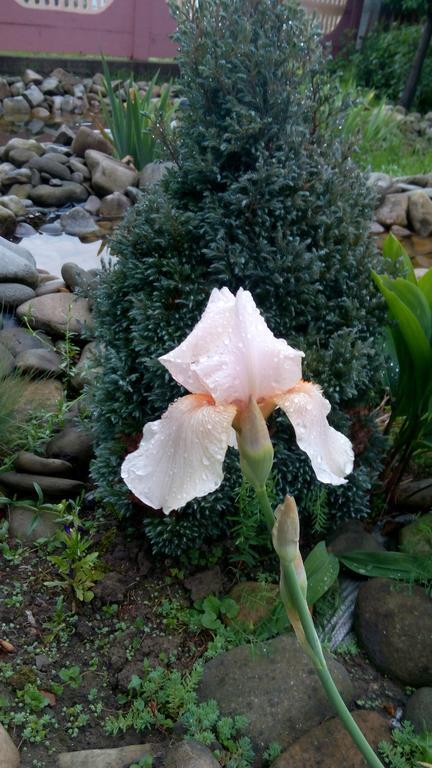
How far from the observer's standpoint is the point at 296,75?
7.77 feet

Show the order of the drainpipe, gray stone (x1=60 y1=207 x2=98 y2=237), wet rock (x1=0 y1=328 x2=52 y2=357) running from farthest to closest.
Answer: the drainpipe < gray stone (x1=60 y1=207 x2=98 y2=237) < wet rock (x1=0 y1=328 x2=52 y2=357)

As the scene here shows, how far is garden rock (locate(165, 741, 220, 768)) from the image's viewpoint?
5.89ft

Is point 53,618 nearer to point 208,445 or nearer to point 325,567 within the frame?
point 325,567

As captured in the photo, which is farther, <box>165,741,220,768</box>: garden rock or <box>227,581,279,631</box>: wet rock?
<box>227,581,279,631</box>: wet rock

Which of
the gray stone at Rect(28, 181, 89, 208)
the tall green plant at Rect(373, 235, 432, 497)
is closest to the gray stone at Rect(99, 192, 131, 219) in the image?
the gray stone at Rect(28, 181, 89, 208)

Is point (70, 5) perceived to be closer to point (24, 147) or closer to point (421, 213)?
point (24, 147)

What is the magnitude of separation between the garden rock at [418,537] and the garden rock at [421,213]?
504 cm

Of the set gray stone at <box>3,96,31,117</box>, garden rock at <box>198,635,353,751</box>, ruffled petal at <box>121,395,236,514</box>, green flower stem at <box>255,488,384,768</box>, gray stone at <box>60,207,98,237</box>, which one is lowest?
gray stone at <box>3,96,31,117</box>

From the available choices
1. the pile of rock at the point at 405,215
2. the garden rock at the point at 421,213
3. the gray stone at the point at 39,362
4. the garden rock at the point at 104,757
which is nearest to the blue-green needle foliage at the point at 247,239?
the garden rock at the point at 104,757

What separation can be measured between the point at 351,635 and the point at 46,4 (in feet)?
43.0

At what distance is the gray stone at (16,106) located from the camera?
1108 cm

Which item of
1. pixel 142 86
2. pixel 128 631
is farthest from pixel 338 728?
pixel 142 86

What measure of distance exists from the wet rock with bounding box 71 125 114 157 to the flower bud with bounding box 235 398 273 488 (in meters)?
7.19

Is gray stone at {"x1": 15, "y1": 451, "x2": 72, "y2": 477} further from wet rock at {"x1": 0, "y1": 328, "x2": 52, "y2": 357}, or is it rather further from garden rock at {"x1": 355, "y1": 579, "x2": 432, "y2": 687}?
garden rock at {"x1": 355, "y1": 579, "x2": 432, "y2": 687}
